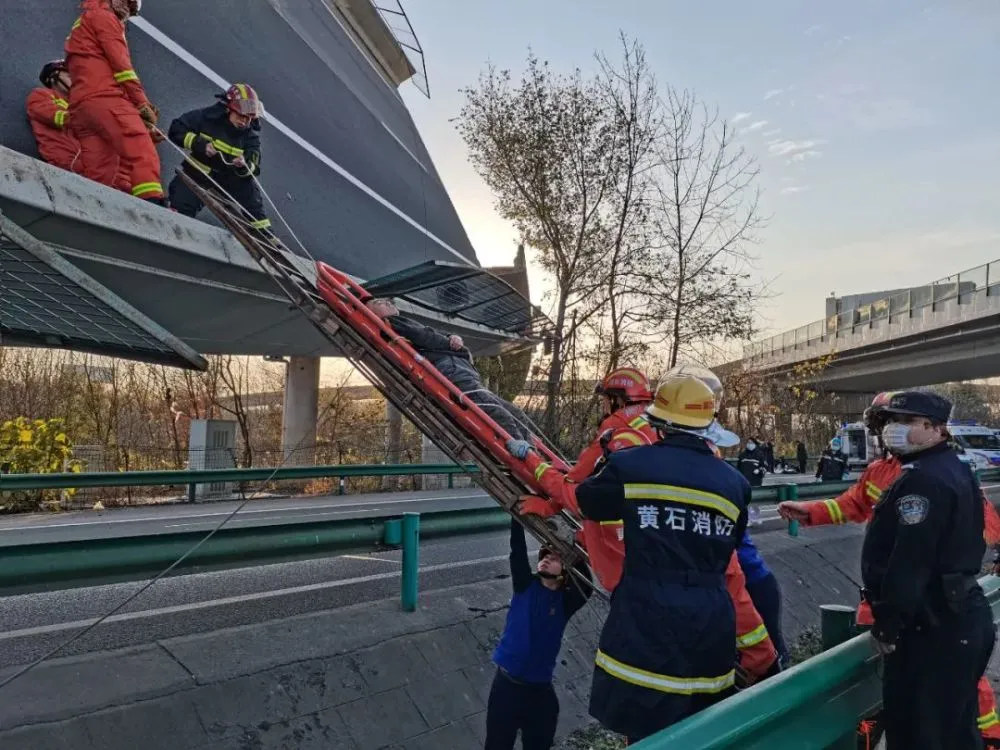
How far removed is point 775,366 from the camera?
3912cm

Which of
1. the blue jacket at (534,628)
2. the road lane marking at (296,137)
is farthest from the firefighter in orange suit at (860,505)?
the road lane marking at (296,137)

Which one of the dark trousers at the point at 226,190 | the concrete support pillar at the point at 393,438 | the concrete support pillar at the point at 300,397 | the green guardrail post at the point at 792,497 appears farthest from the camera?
the concrete support pillar at the point at 393,438

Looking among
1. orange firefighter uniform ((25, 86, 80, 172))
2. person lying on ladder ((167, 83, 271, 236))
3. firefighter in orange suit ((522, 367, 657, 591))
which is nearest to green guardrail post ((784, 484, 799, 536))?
firefighter in orange suit ((522, 367, 657, 591))

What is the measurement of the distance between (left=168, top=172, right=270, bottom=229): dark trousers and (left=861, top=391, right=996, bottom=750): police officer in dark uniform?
643 cm

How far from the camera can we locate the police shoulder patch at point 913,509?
128 inches

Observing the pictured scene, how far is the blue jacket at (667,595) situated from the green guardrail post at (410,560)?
6.53 feet

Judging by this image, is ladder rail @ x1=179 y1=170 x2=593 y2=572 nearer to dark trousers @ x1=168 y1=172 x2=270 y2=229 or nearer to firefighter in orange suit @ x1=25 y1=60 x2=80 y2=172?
firefighter in orange suit @ x1=25 y1=60 x2=80 y2=172

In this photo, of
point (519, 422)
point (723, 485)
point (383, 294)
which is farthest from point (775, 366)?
point (723, 485)

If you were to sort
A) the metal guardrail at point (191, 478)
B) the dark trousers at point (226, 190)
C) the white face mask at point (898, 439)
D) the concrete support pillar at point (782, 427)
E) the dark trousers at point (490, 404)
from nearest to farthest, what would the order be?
the white face mask at point (898, 439) → the dark trousers at point (490, 404) → the dark trousers at point (226, 190) → the metal guardrail at point (191, 478) → the concrete support pillar at point (782, 427)

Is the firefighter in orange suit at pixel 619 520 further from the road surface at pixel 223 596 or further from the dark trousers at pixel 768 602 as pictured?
the road surface at pixel 223 596

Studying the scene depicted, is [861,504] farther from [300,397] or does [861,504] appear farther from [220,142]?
[300,397]

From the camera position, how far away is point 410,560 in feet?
15.3

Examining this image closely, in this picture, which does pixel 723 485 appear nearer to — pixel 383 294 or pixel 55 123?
pixel 55 123

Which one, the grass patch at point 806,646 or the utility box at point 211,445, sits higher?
the utility box at point 211,445
